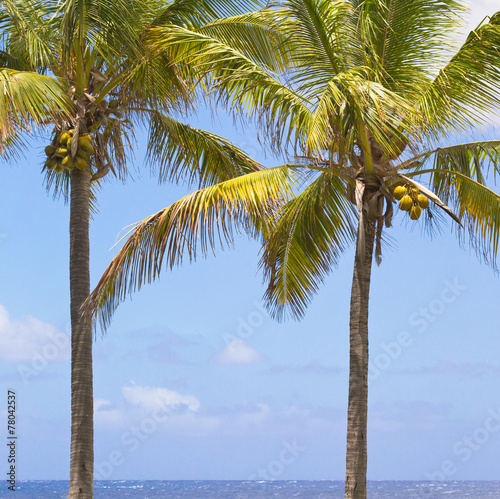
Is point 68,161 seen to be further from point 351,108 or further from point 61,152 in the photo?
point 351,108

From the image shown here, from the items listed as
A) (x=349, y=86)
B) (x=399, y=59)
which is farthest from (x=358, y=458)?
(x=399, y=59)

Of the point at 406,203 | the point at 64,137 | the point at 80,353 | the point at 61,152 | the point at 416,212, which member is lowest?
the point at 80,353

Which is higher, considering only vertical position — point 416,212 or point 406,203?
point 406,203

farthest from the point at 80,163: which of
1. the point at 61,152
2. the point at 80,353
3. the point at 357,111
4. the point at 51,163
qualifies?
the point at 357,111

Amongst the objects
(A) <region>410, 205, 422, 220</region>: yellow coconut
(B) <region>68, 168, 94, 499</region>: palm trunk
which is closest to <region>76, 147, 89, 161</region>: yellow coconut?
(B) <region>68, 168, 94, 499</region>: palm trunk

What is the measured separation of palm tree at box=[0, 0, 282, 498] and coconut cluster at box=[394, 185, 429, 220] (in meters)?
3.43

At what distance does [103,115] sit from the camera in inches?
457

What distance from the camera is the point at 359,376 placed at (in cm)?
938

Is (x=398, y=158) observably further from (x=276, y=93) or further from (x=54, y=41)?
(x=54, y=41)

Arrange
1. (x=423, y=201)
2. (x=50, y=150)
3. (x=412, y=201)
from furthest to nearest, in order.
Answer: (x=50, y=150) < (x=412, y=201) < (x=423, y=201)

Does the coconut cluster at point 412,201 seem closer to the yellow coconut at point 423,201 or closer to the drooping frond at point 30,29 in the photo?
the yellow coconut at point 423,201

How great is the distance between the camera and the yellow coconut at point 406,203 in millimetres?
9242

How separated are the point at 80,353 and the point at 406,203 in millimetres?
5179

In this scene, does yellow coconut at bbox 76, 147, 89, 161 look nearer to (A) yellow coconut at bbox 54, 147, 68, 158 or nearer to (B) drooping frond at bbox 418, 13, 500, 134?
(A) yellow coconut at bbox 54, 147, 68, 158
